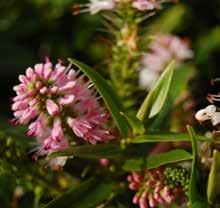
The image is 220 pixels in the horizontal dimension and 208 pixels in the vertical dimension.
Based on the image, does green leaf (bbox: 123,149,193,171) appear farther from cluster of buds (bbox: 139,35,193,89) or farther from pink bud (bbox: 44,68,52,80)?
cluster of buds (bbox: 139,35,193,89)

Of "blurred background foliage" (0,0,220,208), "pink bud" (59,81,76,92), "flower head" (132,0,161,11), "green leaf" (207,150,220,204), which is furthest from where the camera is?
"blurred background foliage" (0,0,220,208)

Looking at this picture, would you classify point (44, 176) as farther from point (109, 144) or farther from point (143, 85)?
point (143, 85)

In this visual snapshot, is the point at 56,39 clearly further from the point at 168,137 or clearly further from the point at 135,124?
the point at 168,137

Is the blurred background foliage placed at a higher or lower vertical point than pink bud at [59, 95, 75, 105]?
lower

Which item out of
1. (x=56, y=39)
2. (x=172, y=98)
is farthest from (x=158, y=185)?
(x=56, y=39)

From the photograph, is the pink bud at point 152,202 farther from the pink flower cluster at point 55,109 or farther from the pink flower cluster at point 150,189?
the pink flower cluster at point 55,109

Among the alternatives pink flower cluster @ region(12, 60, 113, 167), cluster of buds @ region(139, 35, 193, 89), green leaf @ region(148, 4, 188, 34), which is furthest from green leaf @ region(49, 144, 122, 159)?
green leaf @ region(148, 4, 188, 34)
